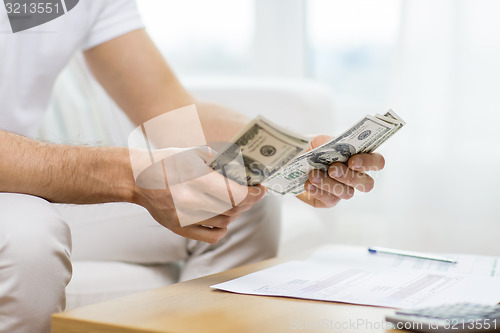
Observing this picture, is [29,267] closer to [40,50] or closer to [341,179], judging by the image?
[341,179]

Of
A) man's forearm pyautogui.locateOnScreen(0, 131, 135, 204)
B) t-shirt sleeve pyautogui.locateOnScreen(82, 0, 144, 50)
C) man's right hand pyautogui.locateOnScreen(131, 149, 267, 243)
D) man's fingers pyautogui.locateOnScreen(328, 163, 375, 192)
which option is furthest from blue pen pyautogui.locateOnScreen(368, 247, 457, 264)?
t-shirt sleeve pyautogui.locateOnScreen(82, 0, 144, 50)

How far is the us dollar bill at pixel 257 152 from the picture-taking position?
0.74 metres

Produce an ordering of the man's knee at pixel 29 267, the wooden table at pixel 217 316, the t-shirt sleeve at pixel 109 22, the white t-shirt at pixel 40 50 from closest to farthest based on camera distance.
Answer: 1. the wooden table at pixel 217 316
2. the man's knee at pixel 29 267
3. the white t-shirt at pixel 40 50
4. the t-shirt sleeve at pixel 109 22

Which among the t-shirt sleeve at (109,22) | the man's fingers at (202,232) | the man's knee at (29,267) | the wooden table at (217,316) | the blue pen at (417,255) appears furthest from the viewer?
the t-shirt sleeve at (109,22)

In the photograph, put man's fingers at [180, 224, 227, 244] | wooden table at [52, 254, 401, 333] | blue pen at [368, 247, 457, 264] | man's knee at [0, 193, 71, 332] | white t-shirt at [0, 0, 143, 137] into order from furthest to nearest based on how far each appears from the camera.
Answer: white t-shirt at [0, 0, 143, 137] < blue pen at [368, 247, 457, 264] < man's fingers at [180, 224, 227, 244] < man's knee at [0, 193, 71, 332] < wooden table at [52, 254, 401, 333]

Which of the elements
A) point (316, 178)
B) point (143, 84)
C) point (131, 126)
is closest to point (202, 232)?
point (316, 178)

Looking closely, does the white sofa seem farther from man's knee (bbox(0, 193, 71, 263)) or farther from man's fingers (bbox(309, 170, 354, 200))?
man's fingers (bbox(309, 170, 354, 200))

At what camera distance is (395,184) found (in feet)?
7.49

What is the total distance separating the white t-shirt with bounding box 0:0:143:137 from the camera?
1146mm

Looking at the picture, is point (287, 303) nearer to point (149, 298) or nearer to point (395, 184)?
point (149, 298)

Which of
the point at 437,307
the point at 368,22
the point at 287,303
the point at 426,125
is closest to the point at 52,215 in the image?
the point at 287,303

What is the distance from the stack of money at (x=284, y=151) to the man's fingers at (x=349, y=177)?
0.01 m

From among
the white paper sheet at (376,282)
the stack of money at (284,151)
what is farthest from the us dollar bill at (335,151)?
the white paper sheet at (376,282)

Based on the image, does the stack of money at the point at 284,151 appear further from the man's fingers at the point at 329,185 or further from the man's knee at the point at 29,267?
the man's knee at the point at 29,267
